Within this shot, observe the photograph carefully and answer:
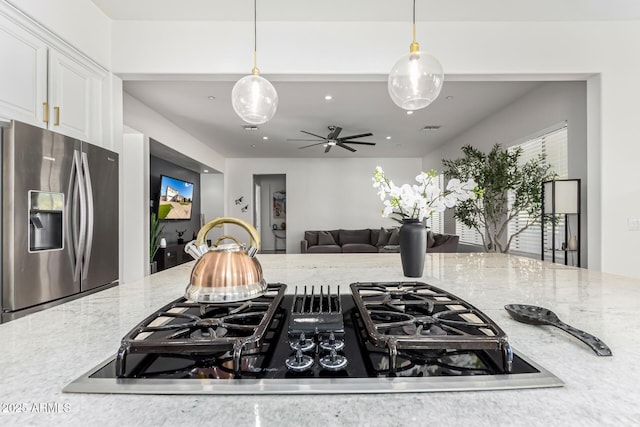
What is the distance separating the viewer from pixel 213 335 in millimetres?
562

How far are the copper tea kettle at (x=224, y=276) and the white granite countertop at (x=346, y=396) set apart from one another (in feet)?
0.62

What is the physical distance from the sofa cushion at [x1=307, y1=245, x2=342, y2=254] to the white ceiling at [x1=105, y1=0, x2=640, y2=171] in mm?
2204

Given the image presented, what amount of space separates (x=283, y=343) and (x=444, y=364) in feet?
0.96

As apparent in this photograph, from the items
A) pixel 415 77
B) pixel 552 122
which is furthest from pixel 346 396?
pixel 552 122

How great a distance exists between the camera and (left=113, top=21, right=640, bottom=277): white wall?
263 centimetres

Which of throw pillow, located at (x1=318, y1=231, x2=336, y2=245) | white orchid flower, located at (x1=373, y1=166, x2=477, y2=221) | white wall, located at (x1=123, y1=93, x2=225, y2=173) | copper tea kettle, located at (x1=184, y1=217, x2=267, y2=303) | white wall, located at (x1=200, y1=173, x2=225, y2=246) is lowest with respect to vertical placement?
throw pillow, located at (x1=318, y1=231, x2=336, y2=245)

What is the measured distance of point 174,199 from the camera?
6477 millimetres

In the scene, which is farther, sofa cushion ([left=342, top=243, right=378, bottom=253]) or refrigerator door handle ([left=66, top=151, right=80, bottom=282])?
sofa cushion ([left=342, top=243, right=378, bottom=253])

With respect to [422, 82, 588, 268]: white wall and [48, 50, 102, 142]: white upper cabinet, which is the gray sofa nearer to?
[422, 82, 588, 268]: white wall

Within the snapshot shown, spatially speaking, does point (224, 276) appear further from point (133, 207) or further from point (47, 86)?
point (133, 207)

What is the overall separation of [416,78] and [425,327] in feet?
4.11

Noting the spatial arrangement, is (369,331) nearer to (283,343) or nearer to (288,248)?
(283,343)

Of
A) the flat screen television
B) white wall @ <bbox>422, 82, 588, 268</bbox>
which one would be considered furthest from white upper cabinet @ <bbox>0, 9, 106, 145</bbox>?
white wall @ <bbox>422, 82, 588, 268</bbox>

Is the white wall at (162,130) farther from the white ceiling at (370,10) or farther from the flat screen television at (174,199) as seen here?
the white ceiling at (370,10)
